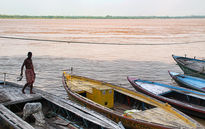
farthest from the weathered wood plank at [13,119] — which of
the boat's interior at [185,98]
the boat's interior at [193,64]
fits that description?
the boat's interior at [193,64]

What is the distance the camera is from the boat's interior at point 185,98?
9224 mm

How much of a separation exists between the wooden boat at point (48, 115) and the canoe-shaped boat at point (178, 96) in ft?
11.6

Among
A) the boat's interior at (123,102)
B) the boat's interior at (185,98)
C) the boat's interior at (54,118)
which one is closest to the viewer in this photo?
the boat's interior at (54,118)

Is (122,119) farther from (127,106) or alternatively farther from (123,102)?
(123,102)

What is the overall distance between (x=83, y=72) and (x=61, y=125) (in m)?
8.34

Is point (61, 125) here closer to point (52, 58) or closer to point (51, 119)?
point (51, 119)

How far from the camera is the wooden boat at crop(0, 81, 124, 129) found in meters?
6.19

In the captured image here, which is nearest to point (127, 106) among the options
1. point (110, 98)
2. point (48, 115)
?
point (110, 98)

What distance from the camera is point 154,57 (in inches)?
822

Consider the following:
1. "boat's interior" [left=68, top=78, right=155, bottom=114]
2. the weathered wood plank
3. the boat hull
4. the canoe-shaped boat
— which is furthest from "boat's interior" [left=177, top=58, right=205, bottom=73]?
the weathered wood plank

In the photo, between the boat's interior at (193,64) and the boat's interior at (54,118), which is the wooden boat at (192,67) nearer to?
the boat's interior at (193,64)

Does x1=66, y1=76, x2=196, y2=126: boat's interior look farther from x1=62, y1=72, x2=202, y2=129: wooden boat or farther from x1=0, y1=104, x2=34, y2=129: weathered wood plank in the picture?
x1=0, y1=104, x2=34, y2=129: weathered wood plank

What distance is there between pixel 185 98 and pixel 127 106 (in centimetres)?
257

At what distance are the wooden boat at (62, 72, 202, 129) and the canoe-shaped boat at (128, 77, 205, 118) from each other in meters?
1.19
